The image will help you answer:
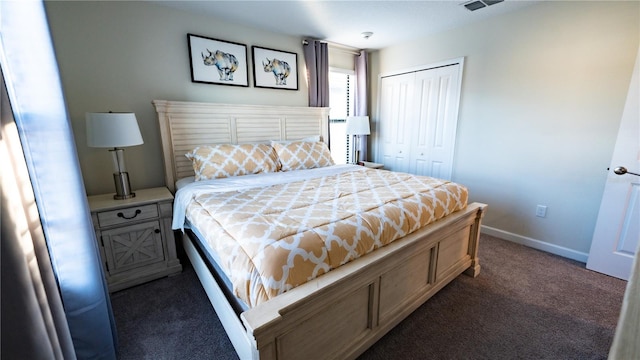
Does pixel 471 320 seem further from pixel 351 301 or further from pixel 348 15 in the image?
pixel 348 15

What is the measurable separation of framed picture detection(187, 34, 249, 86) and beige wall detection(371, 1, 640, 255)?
2342 millimetres

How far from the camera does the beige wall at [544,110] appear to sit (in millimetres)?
2195

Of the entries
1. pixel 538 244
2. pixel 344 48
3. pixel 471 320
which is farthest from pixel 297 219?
pixel 344 48

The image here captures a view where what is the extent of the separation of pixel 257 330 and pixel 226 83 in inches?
104

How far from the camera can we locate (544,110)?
8.29 ft

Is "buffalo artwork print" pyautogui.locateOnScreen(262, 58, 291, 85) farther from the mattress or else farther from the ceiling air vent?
the ceiling air vent

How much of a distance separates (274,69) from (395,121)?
6.02 ft

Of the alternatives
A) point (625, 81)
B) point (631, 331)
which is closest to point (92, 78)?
point (631, 331)

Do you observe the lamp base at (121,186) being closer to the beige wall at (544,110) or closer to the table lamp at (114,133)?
the table lamp at (114,133)

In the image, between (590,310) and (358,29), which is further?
(358,29)

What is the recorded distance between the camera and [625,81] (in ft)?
6.93

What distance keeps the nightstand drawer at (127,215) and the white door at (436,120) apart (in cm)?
313

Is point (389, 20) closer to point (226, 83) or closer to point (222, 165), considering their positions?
point (226, 83)

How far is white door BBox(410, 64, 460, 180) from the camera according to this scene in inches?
124
